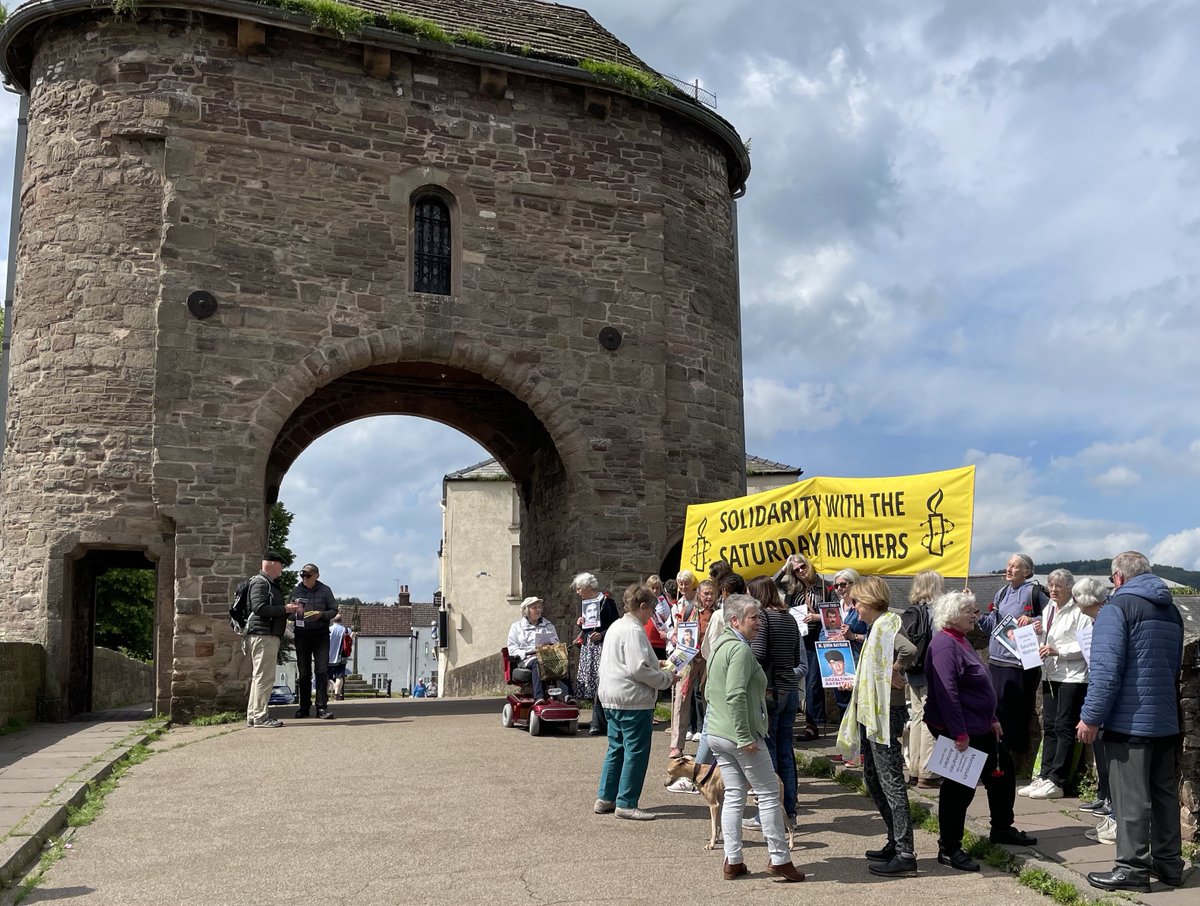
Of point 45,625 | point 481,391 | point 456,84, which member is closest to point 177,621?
point 45,625

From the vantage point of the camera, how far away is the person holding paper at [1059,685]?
8133 mm

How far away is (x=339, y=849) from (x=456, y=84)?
41.1 ft

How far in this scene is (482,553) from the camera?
35.8m

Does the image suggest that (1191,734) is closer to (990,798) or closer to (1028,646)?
(990,798)

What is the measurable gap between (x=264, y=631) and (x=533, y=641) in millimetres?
3114

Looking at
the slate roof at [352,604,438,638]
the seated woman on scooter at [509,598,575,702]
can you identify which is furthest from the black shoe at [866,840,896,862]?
the slate roof at [352,604,438,638]

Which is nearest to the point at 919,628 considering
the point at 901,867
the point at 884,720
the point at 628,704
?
the point at 884,720

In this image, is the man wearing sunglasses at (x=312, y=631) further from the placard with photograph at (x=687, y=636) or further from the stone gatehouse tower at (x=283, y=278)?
the placard with photograph at (x=687, y=636)

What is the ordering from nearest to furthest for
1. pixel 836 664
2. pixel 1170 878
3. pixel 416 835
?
1. pixel 1170 878
2. pixel 416 835
3. pixel 836 664

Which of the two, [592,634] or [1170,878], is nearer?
[1170,878]

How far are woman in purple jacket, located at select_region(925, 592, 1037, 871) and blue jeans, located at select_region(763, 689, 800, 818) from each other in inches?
40.5

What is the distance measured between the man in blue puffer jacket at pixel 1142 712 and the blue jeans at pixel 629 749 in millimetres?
2743

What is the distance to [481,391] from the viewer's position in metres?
20.0

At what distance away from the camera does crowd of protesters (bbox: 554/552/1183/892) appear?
623cm
